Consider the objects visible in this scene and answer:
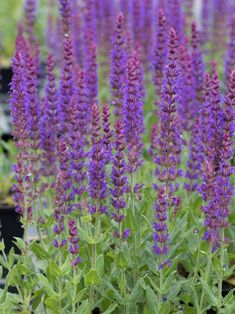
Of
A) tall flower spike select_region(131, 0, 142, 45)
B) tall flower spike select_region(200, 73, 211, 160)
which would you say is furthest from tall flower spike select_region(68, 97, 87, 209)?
tall flower spike select_region(131, 0, 142, 45)

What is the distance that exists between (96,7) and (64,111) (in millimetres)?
3825

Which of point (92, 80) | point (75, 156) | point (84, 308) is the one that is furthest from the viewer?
point (92, 80)

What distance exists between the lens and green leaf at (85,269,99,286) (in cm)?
461

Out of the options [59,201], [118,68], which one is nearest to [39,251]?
[59,201]

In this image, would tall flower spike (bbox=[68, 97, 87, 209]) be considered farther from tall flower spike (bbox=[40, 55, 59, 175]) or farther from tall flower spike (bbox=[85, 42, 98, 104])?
tall flower spike (bbox=[85, 42, 98, 104])

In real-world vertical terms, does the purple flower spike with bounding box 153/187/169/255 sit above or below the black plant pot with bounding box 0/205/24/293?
above

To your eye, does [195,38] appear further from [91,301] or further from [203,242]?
[91,301]

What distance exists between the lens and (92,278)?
4.66 m

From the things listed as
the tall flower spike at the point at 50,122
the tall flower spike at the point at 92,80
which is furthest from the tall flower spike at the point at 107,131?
the tall flower spike at the point at 92,80

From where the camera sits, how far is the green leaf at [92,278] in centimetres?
461

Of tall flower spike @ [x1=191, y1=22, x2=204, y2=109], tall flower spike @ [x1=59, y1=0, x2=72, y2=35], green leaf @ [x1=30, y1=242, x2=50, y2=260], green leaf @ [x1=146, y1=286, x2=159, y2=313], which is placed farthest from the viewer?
tall flower spike @ [x1=59, y1=0, x2=72, y2=35]

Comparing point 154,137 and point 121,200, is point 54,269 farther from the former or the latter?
point 154,137

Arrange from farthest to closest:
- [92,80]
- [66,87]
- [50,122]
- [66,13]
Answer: [66,13]
[92,80]
[50,122]
[66,87]

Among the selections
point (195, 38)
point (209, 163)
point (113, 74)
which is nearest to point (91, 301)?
point (209, 163)
